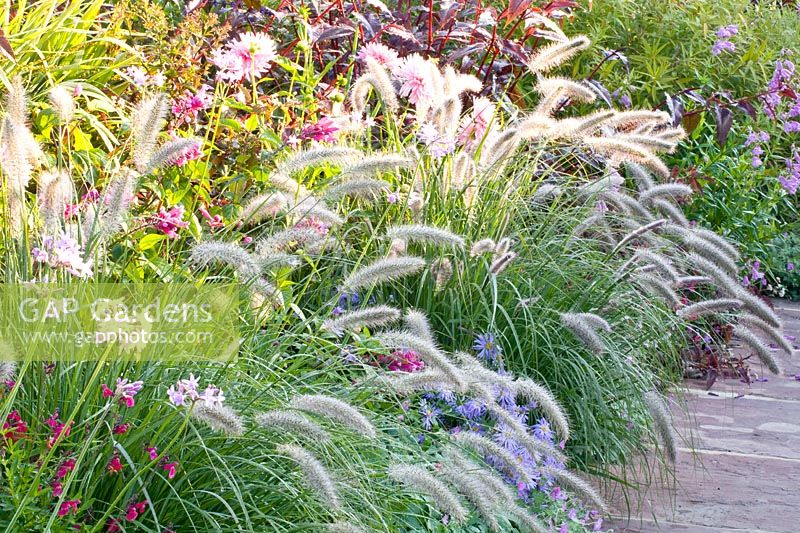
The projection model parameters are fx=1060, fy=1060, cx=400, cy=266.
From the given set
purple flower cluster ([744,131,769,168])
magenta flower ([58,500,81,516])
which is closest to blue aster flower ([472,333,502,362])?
magenta flower ([58,500,81,516])

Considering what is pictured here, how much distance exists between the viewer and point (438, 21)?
522cm

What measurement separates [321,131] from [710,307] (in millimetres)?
1384

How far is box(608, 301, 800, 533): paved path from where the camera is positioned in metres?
3.37

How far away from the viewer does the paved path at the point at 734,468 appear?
11.1ft

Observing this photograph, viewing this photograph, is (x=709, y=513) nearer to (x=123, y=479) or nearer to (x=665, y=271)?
(x=665, y=271)

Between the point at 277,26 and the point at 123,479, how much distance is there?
3331mm

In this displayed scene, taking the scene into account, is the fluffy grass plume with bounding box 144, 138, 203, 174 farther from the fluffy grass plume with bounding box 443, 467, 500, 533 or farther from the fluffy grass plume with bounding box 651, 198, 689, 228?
the fluffy grass plume with bounding box 651, 198, 689, 228

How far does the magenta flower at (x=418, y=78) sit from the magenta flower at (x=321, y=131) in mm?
351

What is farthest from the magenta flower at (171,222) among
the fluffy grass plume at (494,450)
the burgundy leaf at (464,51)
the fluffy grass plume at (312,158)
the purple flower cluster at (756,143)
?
the purple flower cluster at (756,143)

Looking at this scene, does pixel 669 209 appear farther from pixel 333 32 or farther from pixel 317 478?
pixel 317 478

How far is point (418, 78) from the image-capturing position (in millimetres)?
3643

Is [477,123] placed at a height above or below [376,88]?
below

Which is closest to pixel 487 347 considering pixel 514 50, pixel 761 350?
pixel 761 350

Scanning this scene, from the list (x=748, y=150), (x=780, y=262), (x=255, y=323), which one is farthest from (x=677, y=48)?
(x=255, y=323)
